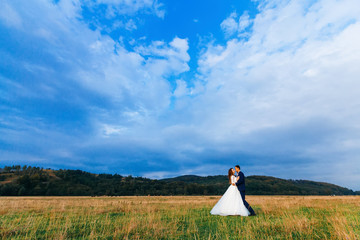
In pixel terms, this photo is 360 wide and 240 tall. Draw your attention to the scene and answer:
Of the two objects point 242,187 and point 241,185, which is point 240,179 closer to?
point 241,185

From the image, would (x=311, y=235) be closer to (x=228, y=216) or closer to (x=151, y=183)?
(x=228, y=216)

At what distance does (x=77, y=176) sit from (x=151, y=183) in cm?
3732

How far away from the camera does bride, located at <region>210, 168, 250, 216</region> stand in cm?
1207

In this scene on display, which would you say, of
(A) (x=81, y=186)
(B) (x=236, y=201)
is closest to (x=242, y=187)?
(B) (x=236, y=201)

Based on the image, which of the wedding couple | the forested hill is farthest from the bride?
the forested hill

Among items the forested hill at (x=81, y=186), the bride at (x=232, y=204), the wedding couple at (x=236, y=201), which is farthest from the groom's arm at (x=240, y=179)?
the forested hill at (x=81, y=186)

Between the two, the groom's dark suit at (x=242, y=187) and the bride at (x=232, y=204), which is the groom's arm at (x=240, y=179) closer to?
the groom's dark suit at (x=242, y=187)

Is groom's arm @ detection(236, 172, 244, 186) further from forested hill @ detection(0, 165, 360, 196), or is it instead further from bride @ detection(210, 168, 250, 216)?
forested hill @ detection(0, 165, 360, 196)

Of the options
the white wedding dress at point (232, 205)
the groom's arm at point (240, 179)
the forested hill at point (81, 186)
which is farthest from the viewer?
the forested hill at point (81, 186)

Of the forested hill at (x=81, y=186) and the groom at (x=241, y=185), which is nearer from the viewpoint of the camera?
the groom at (x=241, y=185)

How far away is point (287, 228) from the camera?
25.8 ft

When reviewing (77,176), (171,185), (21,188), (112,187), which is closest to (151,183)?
(171,185)

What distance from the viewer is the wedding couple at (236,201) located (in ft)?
39.7

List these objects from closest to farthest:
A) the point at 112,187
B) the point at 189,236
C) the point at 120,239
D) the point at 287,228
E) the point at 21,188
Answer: the point at 120,239, the point at 189,236, the point at 287,228, the point at 21,188, the point at 112,187
